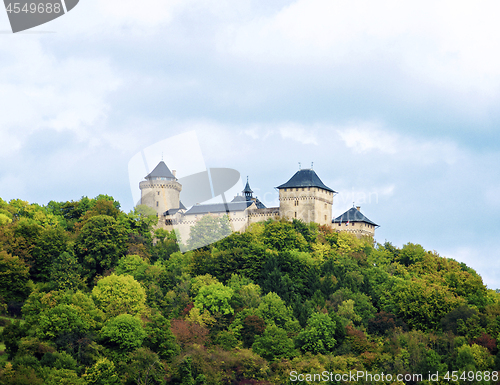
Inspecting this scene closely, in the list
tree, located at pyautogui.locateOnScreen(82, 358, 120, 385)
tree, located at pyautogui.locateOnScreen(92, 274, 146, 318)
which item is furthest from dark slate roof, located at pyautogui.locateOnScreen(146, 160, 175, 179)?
tree, located at pyautogui.locateOnScreen(82, 358, 120, 385)

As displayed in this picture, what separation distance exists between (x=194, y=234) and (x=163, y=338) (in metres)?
22.6

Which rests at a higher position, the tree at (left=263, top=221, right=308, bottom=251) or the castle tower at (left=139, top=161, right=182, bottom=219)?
the castle tower at (left=139, top=161, right=182, bottom=219)

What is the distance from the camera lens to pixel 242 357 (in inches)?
2212

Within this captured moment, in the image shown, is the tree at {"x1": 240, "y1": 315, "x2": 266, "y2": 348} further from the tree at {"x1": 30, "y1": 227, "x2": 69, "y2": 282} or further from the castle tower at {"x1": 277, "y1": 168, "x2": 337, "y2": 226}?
the castle tower at {"x1": 277, "y1": 168, "x2": 337, "y2": 226}

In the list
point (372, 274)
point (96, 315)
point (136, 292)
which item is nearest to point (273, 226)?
point (372, 274)

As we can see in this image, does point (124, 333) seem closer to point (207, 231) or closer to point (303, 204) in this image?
point (207, 231)

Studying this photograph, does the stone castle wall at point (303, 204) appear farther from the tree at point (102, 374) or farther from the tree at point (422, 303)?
the tree at point (102, 374)

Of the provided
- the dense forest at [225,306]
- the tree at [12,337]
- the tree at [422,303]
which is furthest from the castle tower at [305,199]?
the tree at [12,337]

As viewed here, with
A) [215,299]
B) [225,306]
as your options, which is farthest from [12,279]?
[225,306]

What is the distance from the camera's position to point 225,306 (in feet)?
209

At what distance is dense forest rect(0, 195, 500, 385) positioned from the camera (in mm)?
Answer: 54531

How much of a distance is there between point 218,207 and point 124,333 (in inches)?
1174

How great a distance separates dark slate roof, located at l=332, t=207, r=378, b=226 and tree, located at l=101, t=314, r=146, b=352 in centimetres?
3112

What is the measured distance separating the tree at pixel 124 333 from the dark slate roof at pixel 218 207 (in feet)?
91.6
